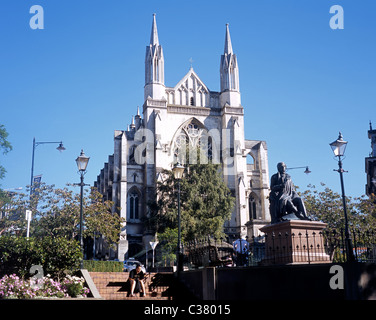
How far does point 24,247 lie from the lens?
57.5 feet

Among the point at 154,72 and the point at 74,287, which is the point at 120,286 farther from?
the point at 154,72

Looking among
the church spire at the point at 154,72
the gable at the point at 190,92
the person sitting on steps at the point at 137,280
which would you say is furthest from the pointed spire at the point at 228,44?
the person sitting on steps at the point at 137,280

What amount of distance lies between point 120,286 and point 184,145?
35405 mm

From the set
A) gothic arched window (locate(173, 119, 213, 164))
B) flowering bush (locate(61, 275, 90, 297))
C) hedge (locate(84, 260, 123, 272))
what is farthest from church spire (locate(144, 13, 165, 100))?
flowering bush (locate(61, 275, 90, 297))

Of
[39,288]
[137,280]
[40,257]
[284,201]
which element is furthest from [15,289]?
[284,201]

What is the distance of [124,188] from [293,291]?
39198mm

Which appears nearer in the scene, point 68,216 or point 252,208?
point 68,216

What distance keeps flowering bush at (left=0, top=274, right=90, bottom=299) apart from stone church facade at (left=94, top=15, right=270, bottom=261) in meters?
32.1

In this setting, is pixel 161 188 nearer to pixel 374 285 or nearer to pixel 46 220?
pixel 46 220

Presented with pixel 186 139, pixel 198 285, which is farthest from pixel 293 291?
pixel 186 139

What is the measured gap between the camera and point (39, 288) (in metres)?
14.2

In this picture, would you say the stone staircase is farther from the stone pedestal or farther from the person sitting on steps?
the stone pedestal

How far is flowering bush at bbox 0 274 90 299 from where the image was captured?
43.7 feet

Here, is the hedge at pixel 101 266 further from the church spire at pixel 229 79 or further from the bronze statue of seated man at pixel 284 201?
the church spire at pixel 229 79
